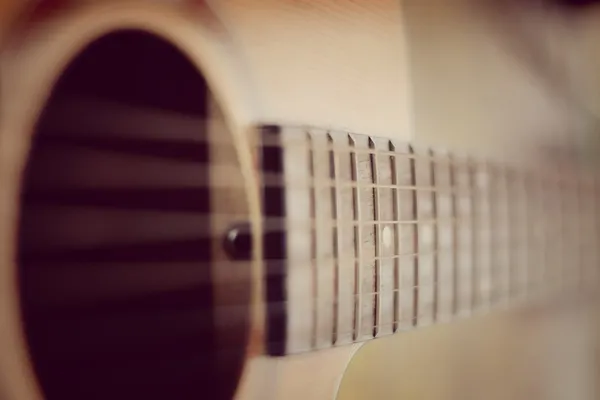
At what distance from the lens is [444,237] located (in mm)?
499

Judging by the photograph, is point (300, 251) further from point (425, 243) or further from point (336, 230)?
point (425, 243)

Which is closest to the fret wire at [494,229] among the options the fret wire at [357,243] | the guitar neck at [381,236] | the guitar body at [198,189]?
the guitar neck at [381,236]

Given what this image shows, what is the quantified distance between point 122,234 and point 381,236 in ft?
0.61

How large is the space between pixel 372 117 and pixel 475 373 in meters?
0.29

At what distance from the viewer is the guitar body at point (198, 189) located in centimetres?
27

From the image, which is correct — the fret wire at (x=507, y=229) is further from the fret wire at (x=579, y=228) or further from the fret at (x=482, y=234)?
the fret wire at (x=579, y=228)

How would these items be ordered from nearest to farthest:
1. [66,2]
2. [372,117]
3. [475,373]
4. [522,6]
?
[66,2], [372,117], [475,373], [522,6]

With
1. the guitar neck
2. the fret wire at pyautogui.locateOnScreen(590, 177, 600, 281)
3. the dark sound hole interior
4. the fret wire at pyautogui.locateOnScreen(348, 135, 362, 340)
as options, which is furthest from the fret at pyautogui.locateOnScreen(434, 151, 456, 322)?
the fret wire at pyautogui.locateOnScreen(590, 177, 600, 281)

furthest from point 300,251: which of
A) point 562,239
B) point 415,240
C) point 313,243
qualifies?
point 562,239

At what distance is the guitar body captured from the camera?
27 centimetres

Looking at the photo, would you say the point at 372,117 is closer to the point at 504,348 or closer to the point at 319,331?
the point at 319,331

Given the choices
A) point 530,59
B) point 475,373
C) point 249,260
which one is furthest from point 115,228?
point 530,59

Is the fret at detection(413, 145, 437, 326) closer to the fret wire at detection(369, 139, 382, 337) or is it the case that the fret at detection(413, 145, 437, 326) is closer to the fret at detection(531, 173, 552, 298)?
the fret wire at detection(369, 139, 382, 337)

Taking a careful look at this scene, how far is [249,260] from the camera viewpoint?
346 mm
